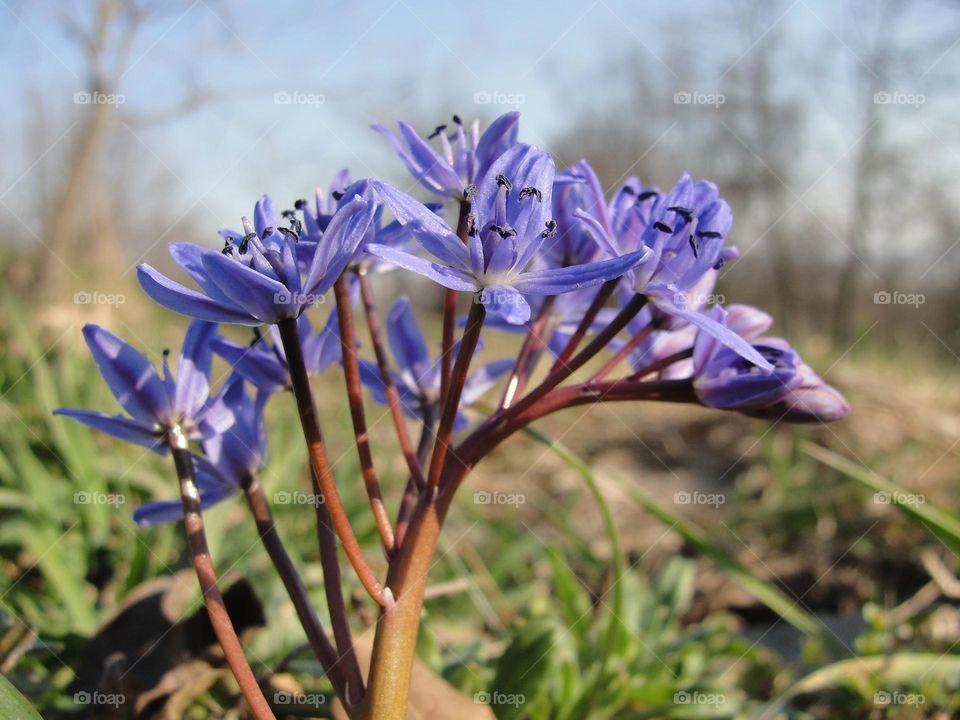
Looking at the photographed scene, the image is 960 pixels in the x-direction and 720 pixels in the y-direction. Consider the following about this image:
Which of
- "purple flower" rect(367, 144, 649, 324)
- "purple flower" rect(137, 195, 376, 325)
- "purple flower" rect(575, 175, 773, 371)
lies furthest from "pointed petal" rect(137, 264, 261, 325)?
"purple flower" rect(575, 175, 773, 371)

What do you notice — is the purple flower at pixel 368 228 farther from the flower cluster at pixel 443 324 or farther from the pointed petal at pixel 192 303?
the pointed petal at pixel 192 303

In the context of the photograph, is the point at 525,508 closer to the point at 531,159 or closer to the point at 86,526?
the point at 86,526

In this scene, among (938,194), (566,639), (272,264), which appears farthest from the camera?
(938,194)

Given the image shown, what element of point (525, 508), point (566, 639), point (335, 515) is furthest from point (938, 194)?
point (335, 515)

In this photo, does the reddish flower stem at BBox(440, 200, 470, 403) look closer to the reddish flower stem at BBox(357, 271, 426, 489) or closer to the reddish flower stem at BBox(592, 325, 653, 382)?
the reddish flower stem at BBox(357, 271, 426, 489)

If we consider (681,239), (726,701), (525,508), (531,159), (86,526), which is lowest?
(525,508)

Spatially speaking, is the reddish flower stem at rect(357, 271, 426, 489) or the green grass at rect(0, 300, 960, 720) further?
the green grass at rect(0, 300, 960, 720)

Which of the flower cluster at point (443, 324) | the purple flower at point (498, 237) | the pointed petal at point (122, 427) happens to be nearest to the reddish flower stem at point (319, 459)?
the flower cluster at point (443, 324)
